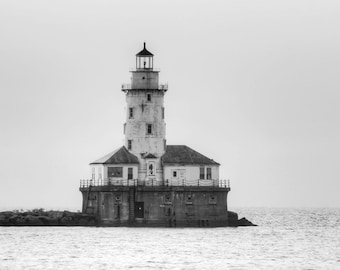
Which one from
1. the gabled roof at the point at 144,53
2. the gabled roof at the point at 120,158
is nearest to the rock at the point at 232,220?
the gabled roof at the point at 120,158

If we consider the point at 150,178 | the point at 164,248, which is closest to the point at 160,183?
the point at 150,178

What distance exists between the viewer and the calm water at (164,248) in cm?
6950

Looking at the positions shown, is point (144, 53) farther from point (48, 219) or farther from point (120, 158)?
point (48, 219)

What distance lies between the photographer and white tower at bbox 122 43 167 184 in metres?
104

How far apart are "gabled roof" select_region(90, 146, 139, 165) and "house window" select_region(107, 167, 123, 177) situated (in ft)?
1.60

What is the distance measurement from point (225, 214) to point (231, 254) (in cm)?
2546

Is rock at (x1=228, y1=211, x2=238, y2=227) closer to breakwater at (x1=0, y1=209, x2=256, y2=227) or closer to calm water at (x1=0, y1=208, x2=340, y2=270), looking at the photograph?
calm water at (x1=0, y1=208, x2=340, y2=270)

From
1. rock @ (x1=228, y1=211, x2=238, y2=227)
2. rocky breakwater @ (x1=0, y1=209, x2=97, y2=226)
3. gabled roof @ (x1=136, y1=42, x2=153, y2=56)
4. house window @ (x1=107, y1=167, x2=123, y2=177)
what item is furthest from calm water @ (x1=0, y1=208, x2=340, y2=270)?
gabled roof @ (x1=136, y1=42, x2=153, y2=56)

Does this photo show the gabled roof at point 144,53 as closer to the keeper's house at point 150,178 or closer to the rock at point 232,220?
the keeper's house at point 150,178

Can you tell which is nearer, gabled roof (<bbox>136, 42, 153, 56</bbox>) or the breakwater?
the breakwater

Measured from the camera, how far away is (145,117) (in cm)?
10375

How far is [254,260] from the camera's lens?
2859 inches

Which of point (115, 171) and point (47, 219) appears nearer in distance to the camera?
point (115, 171)

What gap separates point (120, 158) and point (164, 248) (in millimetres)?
23223
